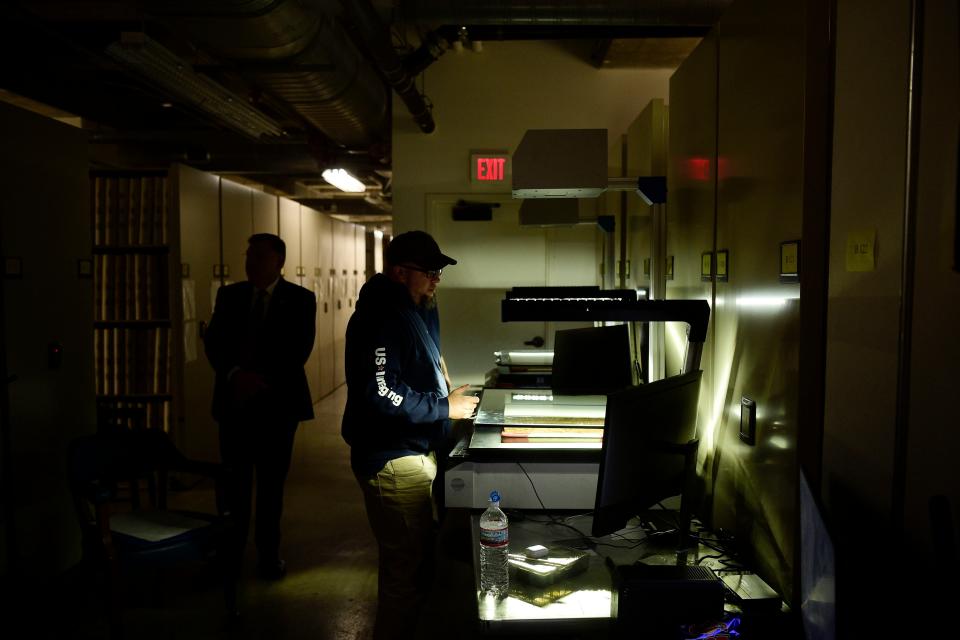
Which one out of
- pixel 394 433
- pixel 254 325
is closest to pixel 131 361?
pixel 254 325

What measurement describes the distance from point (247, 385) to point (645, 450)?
227cm

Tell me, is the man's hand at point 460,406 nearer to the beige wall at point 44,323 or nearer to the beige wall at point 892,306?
the beige wall at point 892,306

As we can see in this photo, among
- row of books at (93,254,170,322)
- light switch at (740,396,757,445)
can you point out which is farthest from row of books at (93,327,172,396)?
light switch at (740,396,757,445)

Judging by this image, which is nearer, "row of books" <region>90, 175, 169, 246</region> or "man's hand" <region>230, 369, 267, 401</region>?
"man's hand" <region>230, 369, 267, 401</region>

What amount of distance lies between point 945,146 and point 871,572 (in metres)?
0.78

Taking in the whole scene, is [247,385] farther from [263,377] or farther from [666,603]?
[666,603]

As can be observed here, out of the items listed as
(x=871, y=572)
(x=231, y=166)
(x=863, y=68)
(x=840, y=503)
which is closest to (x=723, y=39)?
(x=863, y=68)

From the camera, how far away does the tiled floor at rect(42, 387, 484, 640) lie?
113 inches

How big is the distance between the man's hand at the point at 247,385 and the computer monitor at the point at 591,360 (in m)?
1.46

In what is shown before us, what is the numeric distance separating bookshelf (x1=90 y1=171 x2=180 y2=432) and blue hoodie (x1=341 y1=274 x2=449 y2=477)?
2951 millimetres

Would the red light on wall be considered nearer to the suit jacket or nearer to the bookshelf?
the suit jacket

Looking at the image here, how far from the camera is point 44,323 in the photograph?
3.21 metres

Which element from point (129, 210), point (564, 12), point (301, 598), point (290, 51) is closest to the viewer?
point (290, 51)

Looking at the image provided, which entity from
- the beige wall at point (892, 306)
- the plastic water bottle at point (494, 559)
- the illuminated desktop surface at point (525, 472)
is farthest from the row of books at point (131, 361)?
the beige wall at point (892, 306)
